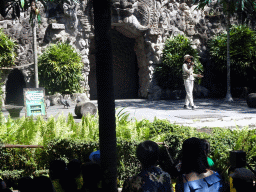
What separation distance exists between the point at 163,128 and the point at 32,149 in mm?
2273

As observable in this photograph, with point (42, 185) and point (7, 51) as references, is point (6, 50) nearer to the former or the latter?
point (7, 51)

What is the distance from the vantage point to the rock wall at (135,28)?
14633 mm

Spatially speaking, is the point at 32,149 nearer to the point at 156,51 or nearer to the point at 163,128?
the point at 163,128

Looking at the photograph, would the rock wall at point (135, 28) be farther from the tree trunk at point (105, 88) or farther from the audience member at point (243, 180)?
the audience member at point (243, 180)

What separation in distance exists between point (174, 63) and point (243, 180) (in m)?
13.8

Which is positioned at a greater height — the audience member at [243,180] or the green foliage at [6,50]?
the green foliage at [6,50]

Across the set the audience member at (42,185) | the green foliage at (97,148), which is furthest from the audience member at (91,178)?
the green foliage at (97,148)

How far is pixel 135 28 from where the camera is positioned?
15.9 metres

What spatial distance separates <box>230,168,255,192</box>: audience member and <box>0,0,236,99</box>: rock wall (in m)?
13.8

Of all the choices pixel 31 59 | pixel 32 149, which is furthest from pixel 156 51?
pixel 32 149

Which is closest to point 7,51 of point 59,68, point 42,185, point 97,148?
point 59,68

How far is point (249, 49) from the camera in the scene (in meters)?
15.2

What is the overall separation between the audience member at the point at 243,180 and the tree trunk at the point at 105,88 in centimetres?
92

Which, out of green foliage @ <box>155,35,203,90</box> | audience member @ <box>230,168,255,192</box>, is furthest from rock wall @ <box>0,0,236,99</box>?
audience member @ <box>230,168,255,192</box>
